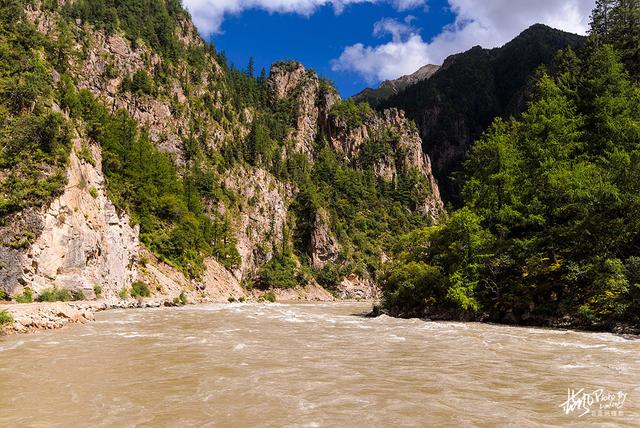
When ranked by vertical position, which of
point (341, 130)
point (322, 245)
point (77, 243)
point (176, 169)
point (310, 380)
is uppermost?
point (341, 130)

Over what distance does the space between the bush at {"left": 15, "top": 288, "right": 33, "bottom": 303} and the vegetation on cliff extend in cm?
2722

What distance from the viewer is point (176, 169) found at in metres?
92.9

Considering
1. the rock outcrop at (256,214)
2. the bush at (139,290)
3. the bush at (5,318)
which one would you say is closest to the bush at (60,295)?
the bush at (139,290)

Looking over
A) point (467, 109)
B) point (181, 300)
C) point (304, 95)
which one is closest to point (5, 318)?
point (181, 300)

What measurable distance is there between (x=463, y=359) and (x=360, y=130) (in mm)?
158967

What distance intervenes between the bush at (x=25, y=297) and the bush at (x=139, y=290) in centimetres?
1543

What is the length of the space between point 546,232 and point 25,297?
36476 millimetres

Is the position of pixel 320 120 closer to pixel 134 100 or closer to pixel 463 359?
pixel 134 100

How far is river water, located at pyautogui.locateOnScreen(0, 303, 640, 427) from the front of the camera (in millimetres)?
7805

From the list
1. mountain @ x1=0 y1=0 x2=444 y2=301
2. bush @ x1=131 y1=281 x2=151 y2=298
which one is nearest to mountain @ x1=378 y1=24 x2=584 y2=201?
mountain @ x1=0 y1=0 x2=444 y2=301

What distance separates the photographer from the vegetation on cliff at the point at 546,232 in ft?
77.7

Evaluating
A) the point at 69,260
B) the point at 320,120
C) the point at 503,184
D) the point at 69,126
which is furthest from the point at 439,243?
the point at 320,120

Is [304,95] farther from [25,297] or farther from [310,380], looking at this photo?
[310,380]

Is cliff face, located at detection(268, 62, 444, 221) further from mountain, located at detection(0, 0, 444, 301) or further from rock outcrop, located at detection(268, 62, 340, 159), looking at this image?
mountain, located at detection(0, 0, 444, 301)
